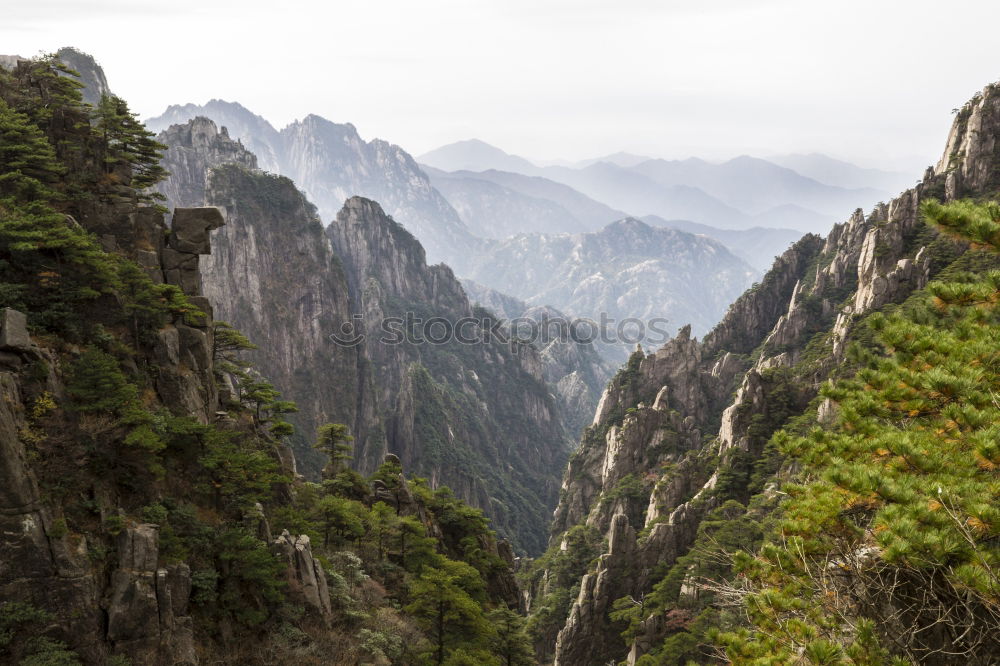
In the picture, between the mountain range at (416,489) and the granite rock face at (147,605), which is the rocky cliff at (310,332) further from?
the granite rock face at (147,605)

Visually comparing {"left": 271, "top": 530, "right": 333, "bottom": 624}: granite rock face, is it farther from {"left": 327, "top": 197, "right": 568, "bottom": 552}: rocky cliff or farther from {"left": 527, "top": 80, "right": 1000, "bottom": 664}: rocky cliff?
{"left": 327, "top": 197, "right": 568, "bottom": 552}: rocky cliff

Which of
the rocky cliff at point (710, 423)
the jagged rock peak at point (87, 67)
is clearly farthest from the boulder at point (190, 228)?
the jagged rock peak at point (87, 67)

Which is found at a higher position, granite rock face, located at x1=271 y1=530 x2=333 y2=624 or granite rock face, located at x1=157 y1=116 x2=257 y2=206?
granite rock face, located at x1=157 y1=116 x2=257 y2=206

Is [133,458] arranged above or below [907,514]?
below

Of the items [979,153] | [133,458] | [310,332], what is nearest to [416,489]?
[133,458]

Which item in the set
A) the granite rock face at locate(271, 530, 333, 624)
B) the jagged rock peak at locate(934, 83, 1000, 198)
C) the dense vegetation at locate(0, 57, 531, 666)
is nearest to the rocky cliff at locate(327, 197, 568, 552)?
the jagged rock peak at locate(934, 83, 1000, 198)

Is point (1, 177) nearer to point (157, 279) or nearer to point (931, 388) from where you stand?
point (157, 279)

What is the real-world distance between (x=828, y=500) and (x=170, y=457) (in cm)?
2297

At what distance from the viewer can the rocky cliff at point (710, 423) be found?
5178cm

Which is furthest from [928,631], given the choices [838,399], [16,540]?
[16,540]

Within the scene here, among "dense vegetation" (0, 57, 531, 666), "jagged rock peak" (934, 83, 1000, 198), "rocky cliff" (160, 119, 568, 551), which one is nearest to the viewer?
"dense vegetation" (0, 57, 531, 666)

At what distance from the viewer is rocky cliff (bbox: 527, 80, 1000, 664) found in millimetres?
51781

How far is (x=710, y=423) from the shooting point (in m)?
81.3

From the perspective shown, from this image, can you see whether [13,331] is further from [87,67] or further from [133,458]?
[87,67]
